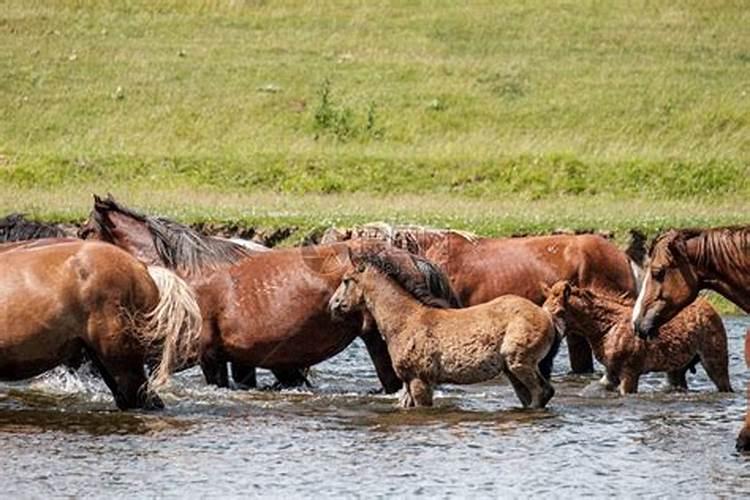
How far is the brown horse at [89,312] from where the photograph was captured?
41.0 ft

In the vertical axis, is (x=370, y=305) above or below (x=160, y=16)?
below

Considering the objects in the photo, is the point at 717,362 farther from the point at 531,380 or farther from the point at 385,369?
the point at 385,369

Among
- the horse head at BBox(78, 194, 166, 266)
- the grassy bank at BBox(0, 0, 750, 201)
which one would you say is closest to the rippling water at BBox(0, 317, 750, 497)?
the horse head at BBox(78, 194, 166, 266)

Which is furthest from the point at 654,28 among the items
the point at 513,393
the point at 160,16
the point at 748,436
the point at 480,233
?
the point at 748,436

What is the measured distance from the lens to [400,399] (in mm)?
13445

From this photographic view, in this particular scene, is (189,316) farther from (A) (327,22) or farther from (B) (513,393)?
(A) (327,22)

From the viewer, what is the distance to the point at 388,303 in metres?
13.3

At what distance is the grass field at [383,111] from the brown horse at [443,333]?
8.89 meters

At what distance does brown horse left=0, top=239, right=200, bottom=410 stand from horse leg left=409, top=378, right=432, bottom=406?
1666 mm

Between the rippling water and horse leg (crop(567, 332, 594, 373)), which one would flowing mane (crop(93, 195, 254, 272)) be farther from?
horse leg (crop(567, 332, 594, 373))

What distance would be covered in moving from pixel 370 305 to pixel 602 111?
2255cm

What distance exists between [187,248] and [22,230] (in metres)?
2.18

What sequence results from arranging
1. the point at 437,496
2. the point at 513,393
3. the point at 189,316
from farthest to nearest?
the point at 513,393
the point at 189,316
the point at 437,496

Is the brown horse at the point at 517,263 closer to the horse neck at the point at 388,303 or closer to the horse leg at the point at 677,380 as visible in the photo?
the horse leg at the point at 677,380
